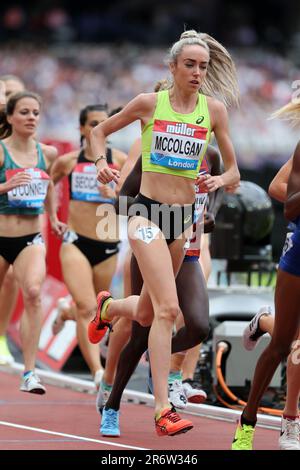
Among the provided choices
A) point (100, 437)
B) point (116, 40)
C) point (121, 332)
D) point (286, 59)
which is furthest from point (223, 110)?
point (116, 40)

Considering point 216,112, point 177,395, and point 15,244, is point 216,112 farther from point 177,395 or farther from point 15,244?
point 15,244

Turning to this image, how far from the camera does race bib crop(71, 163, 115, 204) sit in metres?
10.6

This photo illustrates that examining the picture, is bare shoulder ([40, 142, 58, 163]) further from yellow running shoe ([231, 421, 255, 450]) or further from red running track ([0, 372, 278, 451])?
yellow running shoe ([231, 421, 255, 450])

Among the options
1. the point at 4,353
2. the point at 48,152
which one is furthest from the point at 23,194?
the point at 4,353

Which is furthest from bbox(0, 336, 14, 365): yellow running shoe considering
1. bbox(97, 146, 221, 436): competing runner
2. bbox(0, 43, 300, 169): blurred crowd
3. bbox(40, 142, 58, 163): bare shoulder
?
bbox(0, 43, 300, 169): blurred crowd

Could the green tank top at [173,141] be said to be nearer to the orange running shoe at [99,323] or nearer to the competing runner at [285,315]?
the competing runner at [285,315]

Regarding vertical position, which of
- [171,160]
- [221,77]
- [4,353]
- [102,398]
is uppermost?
[221,77]

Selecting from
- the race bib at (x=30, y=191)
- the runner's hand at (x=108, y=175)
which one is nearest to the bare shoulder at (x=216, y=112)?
the runner's hand at (x=108, y=175)

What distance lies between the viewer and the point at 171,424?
709 centimetres

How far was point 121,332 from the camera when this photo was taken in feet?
27.9

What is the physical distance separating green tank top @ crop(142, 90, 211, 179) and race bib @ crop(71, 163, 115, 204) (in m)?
2.92

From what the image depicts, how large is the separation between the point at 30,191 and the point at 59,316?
2.18 m

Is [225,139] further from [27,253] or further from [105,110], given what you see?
[105,110]

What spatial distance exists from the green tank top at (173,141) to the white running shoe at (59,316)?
161 inches
